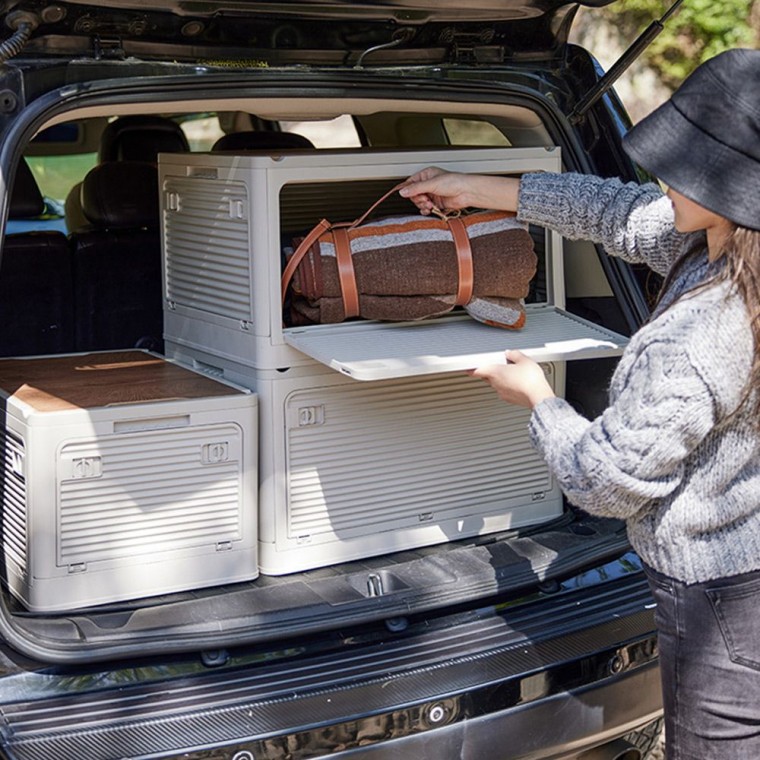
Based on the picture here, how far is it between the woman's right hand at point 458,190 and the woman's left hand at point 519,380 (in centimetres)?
42

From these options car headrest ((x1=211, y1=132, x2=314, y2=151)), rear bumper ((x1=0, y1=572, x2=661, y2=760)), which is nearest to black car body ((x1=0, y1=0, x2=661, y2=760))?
rear bumper ((x1=0, y1=572, x2=661, y2=760))

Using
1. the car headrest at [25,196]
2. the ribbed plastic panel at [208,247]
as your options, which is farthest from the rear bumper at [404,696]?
the car headrest at [25,196]

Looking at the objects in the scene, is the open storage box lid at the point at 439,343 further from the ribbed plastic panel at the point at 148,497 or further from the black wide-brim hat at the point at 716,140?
the black wide-brim hat at the point at 716,140

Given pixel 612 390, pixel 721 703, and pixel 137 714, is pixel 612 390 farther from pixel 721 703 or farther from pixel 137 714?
pixel 137 714

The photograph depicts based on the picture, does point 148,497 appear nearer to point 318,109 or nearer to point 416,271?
point 416,271

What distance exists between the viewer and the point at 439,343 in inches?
90.0

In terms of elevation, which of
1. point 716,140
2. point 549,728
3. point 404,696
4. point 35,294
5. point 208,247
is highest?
point 716,140

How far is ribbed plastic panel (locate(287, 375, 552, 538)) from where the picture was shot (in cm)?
232

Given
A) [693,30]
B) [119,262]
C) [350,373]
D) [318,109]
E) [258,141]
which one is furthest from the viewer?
[693,30]

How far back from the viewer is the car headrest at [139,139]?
12.1 ft

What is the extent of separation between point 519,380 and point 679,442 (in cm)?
36

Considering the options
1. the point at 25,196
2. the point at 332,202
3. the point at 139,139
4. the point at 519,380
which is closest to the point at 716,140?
the point at 519,380

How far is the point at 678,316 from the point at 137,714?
0.97m

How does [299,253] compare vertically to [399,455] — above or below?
above
